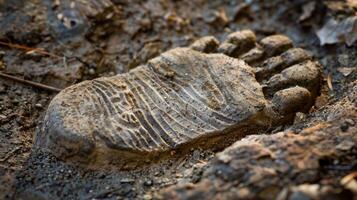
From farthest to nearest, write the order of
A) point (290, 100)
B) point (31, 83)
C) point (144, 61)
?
point (144, 61) < point (31, 83) < point (290, 100)

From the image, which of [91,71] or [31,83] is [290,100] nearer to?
[91,71]

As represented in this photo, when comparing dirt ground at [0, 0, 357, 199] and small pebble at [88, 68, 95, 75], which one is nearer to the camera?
dirt ground at [0, 0, 357, 199]

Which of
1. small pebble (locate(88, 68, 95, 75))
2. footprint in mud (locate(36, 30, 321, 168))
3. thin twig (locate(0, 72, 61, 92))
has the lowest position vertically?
thin twig (locate(0, 72, 61, 92))

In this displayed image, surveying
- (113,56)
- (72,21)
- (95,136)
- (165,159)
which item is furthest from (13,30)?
(165,159)

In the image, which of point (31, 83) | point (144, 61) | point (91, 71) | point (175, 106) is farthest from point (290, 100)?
point (31, 83)

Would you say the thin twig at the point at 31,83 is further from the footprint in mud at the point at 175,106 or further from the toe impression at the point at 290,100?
the toe impression at the point at 290,100

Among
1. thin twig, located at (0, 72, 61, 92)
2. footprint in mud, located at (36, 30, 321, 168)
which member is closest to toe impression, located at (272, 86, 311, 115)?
footprint in mud, located at (36, 30, 321, 168)

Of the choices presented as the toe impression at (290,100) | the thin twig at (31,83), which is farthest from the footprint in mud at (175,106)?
the thin twig at (31,83)

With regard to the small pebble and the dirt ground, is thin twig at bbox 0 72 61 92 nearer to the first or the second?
the dirt ground
